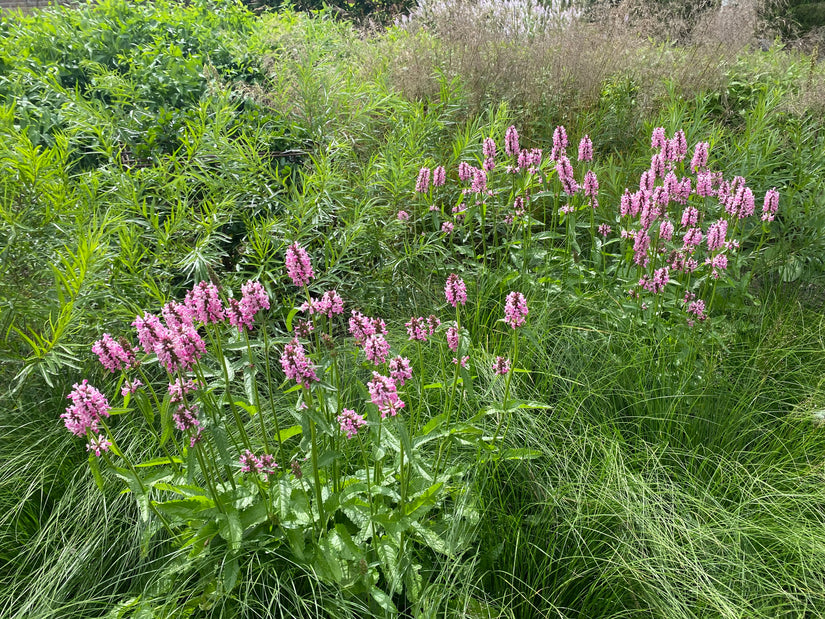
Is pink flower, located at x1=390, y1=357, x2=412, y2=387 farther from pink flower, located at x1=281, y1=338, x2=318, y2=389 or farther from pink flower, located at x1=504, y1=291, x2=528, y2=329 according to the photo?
pink flower, located at x1=504, y1=291, x2=528, y2=329

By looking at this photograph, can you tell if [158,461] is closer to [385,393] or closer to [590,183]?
[385,393]

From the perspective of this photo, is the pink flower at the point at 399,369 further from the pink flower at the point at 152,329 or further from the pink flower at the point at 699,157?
the pink flower at the point at 699,157

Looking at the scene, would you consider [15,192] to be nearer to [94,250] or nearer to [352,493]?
[94,250]

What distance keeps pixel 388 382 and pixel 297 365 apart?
0.81 ft

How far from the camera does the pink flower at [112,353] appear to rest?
6.12ft

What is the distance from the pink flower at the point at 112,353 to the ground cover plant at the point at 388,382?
0.01 meters

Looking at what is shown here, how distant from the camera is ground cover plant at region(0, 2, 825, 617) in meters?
1.96

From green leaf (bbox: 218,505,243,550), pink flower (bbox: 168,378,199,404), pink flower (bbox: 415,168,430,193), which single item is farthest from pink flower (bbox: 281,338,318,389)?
pink flower (bbox: 415,168,430,193)

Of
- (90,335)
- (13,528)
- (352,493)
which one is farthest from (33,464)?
(352,493)

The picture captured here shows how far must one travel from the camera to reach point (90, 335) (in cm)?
285

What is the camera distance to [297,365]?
67.6 inches

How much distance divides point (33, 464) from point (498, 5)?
6489 millimetres

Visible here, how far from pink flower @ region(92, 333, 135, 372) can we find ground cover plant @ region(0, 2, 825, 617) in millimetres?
12

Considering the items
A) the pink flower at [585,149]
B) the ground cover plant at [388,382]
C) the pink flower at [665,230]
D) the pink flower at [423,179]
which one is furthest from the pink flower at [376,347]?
the pink flower at [585,149]
